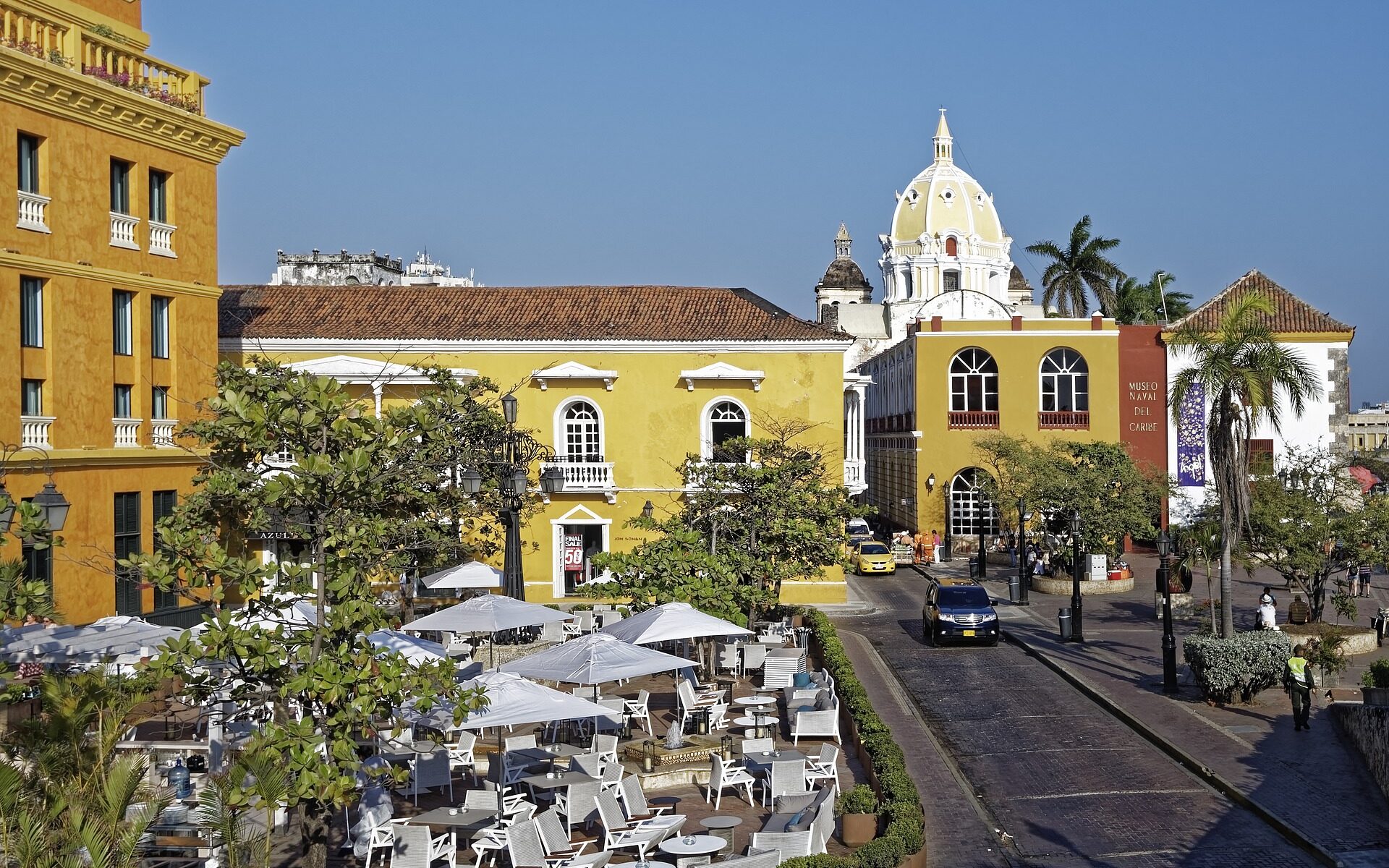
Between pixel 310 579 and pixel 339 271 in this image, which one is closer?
pixel 310 579

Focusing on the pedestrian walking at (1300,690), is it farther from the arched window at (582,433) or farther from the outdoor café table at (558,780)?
the arched window at (582,433)

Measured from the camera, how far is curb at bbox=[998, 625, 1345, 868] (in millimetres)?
14438

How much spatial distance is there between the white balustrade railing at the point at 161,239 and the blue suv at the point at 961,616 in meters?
16.5

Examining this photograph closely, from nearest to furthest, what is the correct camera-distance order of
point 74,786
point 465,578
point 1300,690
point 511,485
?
point 74,786 → point 1300,690 → point 511,485 → point 465,578

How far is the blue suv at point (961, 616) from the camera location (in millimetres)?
29094

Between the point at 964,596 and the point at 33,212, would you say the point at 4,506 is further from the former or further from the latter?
the point at 964,596

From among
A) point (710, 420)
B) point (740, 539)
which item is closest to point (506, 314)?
point (710, 420)

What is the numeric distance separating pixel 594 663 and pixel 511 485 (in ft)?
20.5

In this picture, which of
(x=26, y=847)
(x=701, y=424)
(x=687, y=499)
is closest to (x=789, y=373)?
(x=701, y=424)

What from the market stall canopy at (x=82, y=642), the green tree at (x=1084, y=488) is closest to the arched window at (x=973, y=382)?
the green tree at (x=1084, y=488)

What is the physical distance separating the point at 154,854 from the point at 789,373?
25.2 metres

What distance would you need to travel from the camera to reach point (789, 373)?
120ft

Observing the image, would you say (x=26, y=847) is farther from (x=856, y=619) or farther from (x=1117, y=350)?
(x=1117, y=350)

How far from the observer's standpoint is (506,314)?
3834cm
